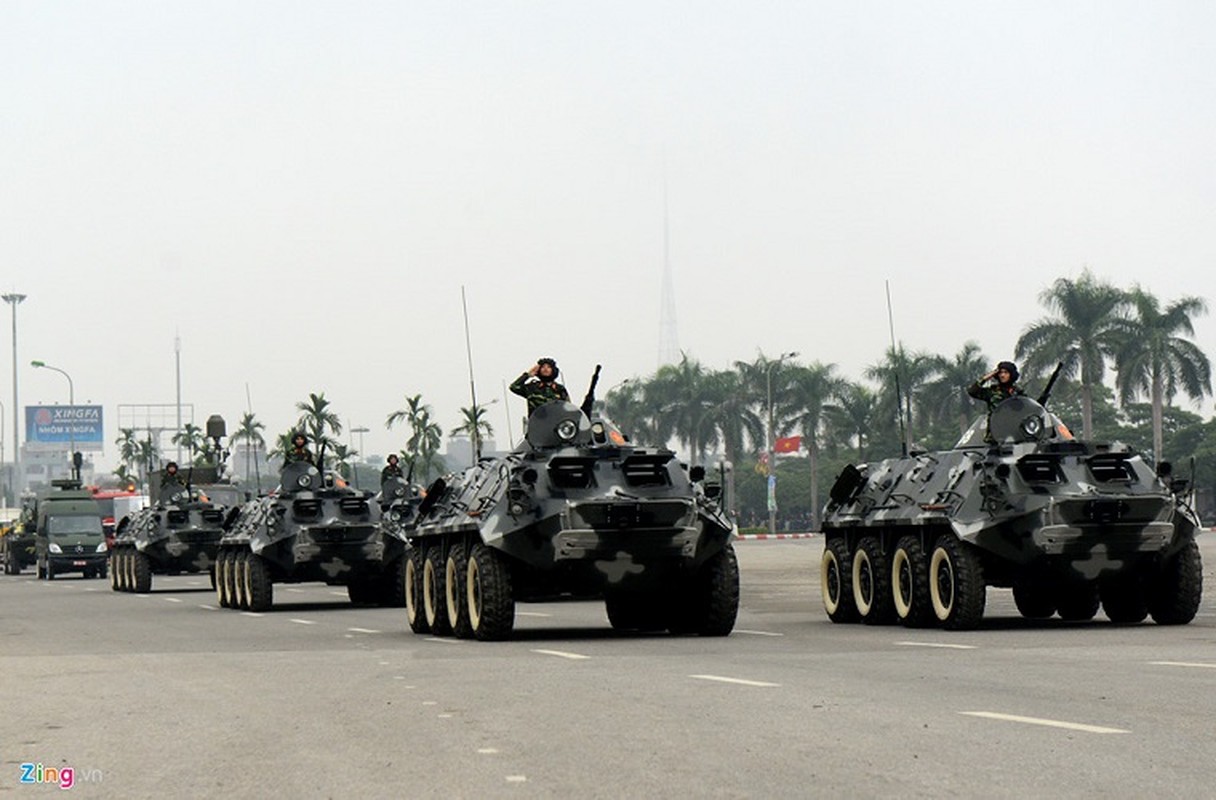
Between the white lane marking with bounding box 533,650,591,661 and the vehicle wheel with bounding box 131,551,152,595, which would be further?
the vehicle wheel with bounding box 131,551,152,595

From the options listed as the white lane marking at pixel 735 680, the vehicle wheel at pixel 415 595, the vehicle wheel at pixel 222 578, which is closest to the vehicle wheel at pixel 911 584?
the vehicle wheel at pixel 415 595

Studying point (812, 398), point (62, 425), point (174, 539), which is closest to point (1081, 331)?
point (812, 398)

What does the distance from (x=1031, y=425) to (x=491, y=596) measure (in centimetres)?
628

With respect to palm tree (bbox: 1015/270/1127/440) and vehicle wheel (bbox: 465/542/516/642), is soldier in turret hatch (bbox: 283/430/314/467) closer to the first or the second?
vehicle wheel (bbox: 465/542/516/642)

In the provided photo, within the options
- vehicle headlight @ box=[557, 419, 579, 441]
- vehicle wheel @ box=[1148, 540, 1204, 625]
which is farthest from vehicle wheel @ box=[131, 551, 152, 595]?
vehicle wheel @ box=[1148, 540, 1204, 625]

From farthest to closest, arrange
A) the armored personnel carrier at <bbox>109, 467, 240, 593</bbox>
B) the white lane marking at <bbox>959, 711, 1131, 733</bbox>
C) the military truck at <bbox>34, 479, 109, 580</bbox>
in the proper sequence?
the military truck at <bbox>34, 479, 109, 580</bbox>, the armored personnel carrier at <bbox>109, 467, 240, 593</bbox>, the white lane marking at <bbox>959, 711, 1131, 733</bbox>

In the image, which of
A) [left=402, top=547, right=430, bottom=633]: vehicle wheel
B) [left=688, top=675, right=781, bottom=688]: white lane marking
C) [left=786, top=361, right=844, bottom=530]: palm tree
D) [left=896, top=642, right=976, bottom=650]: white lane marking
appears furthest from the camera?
[left=786, top=361, right=844, bottom=530]: palm tree

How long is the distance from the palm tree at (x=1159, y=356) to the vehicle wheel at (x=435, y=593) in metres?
60.0

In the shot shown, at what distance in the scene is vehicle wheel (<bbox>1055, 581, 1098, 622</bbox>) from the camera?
80.2 ft

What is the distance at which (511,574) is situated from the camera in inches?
870

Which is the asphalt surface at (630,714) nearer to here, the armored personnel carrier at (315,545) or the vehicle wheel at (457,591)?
the vehicle wheel at (457,591)

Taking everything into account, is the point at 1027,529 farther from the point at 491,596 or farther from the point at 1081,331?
the point at 1081,331

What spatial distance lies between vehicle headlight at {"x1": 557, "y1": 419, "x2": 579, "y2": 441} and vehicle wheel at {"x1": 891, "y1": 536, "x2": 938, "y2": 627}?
145 inches

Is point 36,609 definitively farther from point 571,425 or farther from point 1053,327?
point 1053,327
